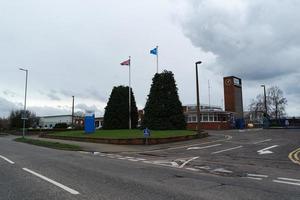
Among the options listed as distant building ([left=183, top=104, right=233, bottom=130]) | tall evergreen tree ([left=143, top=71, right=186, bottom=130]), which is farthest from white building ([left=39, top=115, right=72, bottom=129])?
tall evergreen tree ([left=143, top=71, right=186, bottom=130])

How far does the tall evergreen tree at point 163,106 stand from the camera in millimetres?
40281

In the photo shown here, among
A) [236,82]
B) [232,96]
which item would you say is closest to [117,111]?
[232,96]

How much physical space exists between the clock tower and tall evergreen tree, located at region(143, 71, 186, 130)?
45.1 m

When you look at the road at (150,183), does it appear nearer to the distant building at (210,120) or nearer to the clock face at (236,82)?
the distant building at (210,120)

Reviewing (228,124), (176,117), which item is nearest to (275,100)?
(228,124)

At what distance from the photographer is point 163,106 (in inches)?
1580

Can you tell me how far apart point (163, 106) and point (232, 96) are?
4797cm

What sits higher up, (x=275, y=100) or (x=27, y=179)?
(x=275, y=100)

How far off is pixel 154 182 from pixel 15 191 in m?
3.66

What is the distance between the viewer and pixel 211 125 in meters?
62.9

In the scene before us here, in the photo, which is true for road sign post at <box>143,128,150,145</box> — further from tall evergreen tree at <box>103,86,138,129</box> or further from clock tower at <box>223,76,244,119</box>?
clock tower at <box>223,76,244,119</box>

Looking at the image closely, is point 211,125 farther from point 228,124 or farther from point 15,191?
point 15,191

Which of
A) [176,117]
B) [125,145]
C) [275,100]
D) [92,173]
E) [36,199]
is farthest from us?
[275,100]

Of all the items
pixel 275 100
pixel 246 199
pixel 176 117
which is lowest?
pixel 246 199
